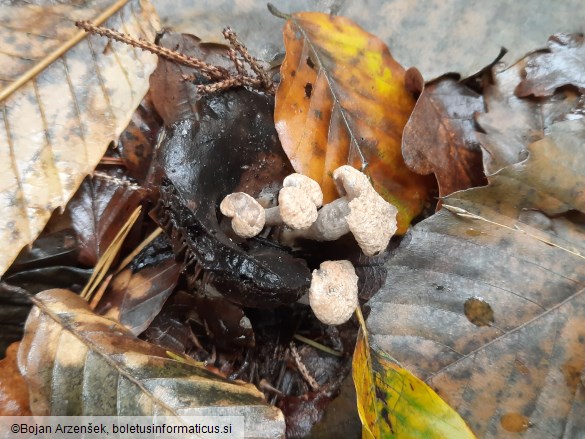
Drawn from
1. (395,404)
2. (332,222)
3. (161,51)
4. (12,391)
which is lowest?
(395,404)

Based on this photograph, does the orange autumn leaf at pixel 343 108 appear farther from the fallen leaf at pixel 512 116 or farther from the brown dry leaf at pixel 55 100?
the brown dry leaf at pixel 55 100

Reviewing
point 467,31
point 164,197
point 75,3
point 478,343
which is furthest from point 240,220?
point 467,31

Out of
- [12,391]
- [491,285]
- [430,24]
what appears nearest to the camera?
[12,391]

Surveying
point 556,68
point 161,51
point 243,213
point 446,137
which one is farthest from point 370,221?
point 556,68

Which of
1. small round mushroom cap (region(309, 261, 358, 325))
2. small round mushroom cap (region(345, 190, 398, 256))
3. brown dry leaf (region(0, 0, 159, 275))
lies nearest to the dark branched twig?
brown dry leaf (region(0, 0, 159, 275))

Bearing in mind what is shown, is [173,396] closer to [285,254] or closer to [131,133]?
[285,254]

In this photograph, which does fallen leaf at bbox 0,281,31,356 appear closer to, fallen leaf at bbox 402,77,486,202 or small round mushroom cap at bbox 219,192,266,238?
small round mushroom cap at bbox 219,192,266,238

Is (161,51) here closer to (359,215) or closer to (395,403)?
(359,215)
